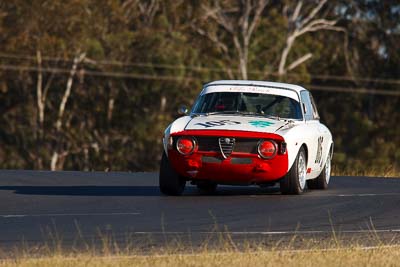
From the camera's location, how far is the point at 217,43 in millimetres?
63000

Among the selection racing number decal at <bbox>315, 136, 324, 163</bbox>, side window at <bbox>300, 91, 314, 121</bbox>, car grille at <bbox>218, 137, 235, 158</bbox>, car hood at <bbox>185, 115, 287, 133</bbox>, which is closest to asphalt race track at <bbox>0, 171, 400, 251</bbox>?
racing number decal at <bbox>315, 136, 324, 163</bbox>

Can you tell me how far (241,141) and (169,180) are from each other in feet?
3.90

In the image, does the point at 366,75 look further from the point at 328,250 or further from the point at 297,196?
the point at 328,250

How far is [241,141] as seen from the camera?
16.2 m

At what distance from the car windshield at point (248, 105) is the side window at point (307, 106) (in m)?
0.24

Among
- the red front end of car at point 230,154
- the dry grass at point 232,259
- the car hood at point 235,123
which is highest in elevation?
the dry grass at point 232,259

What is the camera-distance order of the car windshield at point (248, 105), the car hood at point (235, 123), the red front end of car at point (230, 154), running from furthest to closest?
1. the car windshield at point (248, 105)
2. the car hood at point (235, 123)
3. the red front end of car at point (230, 154)

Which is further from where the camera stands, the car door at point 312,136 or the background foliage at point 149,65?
the background foliage at point 149,65

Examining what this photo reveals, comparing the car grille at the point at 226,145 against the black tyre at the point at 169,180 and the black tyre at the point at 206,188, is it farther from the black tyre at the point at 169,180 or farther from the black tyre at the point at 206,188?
the black tyre at the point at 206,188

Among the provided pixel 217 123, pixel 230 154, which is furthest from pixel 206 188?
pixel 230 154

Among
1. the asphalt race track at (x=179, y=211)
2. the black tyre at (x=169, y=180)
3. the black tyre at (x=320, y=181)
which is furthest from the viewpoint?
the black tyre at (x=320, y=181)

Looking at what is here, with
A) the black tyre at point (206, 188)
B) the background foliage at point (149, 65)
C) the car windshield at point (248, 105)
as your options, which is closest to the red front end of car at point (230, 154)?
the car windshield at point (248, 105)

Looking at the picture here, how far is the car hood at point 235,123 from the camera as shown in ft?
53.6

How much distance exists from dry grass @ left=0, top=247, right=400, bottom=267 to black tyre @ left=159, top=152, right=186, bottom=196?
5891 mm
